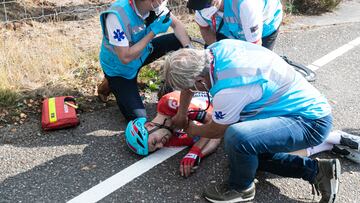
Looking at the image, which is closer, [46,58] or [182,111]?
[182,111]

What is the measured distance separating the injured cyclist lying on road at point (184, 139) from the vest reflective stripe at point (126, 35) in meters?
0.47

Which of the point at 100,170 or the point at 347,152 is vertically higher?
the point at 347,152

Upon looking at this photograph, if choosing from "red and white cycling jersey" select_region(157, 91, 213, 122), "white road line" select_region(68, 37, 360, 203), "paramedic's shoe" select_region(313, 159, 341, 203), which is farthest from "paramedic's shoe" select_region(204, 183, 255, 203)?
"red and white cycling jersey" select_region(157, 91, 213, 122)

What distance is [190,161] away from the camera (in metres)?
3.26

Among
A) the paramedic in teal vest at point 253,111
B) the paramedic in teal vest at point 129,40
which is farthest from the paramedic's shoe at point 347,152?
the paramedic in teal vest at point 129,40

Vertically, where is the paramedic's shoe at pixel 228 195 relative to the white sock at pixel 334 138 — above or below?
below

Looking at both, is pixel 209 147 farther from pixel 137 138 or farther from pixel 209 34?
pixel 209 34

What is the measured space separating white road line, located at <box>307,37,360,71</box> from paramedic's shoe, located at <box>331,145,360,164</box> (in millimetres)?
1680

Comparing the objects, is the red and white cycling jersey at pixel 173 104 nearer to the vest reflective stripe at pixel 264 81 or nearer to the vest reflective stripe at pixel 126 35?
the vest reflective stripe at pixel 126 35

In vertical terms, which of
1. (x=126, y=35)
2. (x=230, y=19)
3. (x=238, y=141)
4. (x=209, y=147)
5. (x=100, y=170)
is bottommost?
(x=100, y=170)

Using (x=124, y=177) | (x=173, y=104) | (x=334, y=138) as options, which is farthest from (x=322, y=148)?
(x=124, y=177)

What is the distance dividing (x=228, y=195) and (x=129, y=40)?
150 cm

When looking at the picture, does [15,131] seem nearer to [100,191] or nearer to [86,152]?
[86,152]

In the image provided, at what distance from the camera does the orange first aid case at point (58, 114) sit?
3600mm
